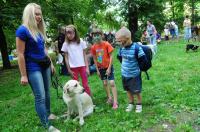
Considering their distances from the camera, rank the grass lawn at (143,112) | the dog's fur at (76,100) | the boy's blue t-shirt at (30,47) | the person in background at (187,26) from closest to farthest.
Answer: the boy's blue t-shirt at (30,47) < the grass lawn at (143,112) < the dog's fur at (76,100) < the person in background at (187,26)

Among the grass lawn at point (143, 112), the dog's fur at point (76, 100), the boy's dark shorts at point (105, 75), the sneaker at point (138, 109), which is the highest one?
the boy's dark shorts at point (105, 75)

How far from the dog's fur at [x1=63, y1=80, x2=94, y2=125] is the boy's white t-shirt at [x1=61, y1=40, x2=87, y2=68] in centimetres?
83

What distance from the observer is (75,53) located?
744cm

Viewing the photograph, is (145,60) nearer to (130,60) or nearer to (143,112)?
(130,60)

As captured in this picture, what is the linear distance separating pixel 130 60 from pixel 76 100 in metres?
1.26

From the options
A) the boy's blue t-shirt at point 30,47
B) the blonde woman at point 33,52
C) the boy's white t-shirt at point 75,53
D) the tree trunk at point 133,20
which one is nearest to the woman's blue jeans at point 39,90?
the blonde woman at point 33,52

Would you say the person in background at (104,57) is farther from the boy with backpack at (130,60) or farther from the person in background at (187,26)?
the person in background at (187,26)

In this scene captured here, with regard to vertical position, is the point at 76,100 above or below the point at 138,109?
above

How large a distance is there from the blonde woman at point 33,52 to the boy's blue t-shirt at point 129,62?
151 centimetres

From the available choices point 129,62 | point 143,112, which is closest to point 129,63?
point 129,62

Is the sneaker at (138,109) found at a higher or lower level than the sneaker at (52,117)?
higher

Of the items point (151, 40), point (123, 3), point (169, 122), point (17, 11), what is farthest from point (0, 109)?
point (123, 3)

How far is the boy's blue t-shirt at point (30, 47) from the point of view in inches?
225

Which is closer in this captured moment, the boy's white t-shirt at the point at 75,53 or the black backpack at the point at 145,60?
the black backpack at the point at 145,60
